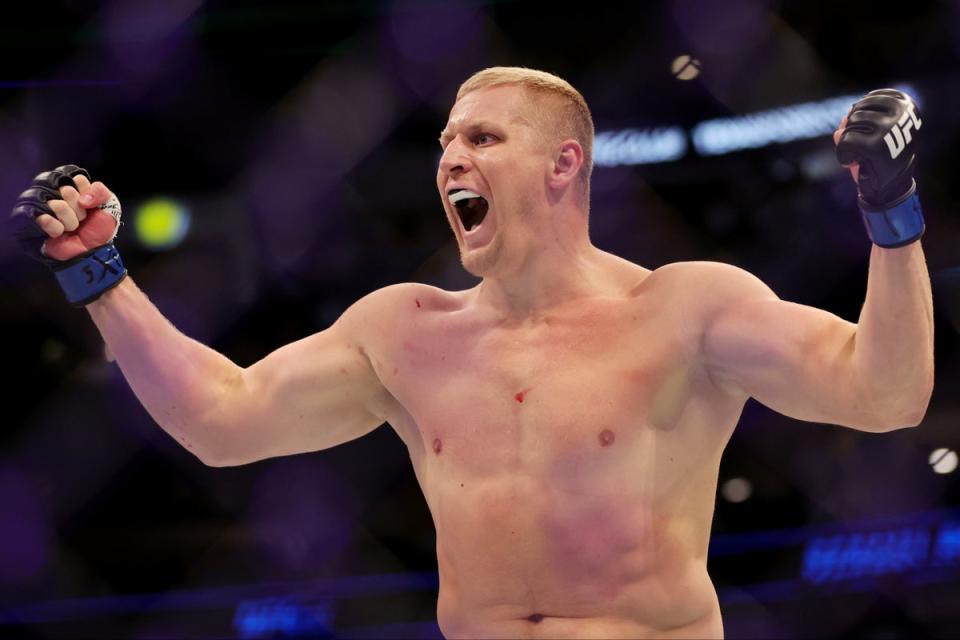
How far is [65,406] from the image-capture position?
226 cm

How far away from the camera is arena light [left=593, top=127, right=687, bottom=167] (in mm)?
2305

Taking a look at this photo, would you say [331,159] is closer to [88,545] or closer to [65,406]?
[65,406]

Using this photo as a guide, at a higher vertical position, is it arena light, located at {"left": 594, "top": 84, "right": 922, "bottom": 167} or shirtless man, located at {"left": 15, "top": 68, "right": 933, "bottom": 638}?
shirtless man, located at {"left": 15, "top": 68, "right": 933, "bottom": 638}

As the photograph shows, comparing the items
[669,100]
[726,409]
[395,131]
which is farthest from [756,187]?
[726,409]

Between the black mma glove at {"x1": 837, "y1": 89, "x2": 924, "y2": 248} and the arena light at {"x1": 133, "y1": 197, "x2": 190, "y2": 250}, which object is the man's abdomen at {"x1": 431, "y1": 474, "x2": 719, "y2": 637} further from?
the arena light at {"x1": 133, "y1": 197, "x2": 190, "y2": 250}

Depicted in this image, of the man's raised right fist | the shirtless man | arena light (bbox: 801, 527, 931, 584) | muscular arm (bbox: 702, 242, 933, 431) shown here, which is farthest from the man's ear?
arena light (bbox: 801, 527, 931, 584)


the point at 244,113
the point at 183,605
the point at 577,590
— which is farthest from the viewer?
the point at 244,113

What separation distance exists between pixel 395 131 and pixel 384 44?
18cm

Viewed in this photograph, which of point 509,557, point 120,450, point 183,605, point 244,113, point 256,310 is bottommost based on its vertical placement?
point 183,605

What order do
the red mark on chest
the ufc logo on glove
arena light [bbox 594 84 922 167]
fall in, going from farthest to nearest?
arena light [bbox 594 84 922 167]
the red mark on chest
the ufc logo on glove

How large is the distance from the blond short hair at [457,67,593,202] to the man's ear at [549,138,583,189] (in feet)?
0.04

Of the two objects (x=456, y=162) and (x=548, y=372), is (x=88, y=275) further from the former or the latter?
(x=548, y=372)

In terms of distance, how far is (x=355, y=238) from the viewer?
7.45 ft

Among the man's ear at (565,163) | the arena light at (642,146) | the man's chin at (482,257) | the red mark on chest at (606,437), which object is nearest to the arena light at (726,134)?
the arena light at (642,146)
